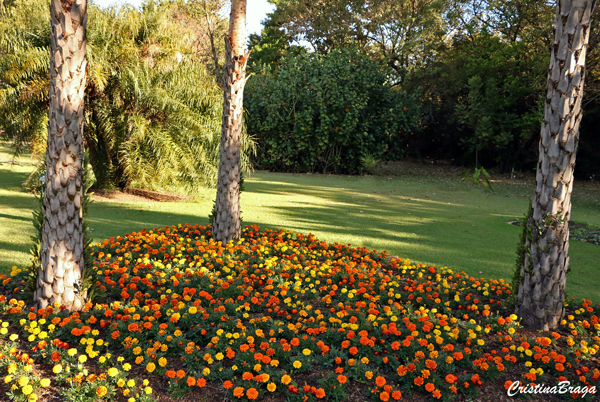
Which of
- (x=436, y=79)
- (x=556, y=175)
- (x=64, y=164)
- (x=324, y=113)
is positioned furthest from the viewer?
(x=436, y=79)

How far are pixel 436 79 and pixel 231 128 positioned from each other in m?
20.1

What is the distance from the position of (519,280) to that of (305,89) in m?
15.8

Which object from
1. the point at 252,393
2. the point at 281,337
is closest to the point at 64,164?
the point at 281,337

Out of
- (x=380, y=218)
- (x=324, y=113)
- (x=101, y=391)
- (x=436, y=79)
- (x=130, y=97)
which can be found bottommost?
(x=101, y=391)

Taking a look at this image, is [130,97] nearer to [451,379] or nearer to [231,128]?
[231,128]

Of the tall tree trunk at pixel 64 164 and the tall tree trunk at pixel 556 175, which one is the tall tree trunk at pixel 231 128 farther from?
the tall tree trunk at pixel 556 175

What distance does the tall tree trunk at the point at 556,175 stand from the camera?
374cm

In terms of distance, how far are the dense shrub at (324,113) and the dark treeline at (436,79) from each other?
2.5 inches

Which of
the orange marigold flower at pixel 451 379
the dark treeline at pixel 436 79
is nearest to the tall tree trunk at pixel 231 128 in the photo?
the orange marigold flower at pixel 451 379

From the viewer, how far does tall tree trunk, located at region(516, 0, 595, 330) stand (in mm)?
3744

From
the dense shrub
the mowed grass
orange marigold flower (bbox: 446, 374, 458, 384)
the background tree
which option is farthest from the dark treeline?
orange marigold flower (bbox: 446, 374, 458, 384)

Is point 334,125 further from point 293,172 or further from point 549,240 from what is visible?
point 549,240

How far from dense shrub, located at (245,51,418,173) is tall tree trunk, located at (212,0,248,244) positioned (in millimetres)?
12370

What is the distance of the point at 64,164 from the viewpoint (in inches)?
144
